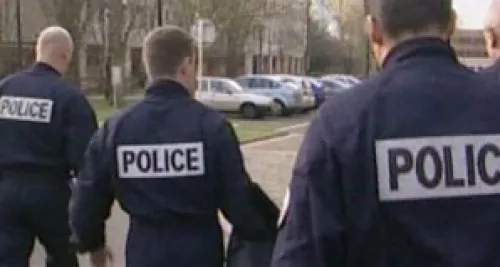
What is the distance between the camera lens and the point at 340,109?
104 inches

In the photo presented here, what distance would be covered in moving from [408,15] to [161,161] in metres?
1.99

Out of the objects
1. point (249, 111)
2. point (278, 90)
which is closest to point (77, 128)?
point (249, 111)

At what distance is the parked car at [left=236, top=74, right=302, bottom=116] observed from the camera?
38.0 meters

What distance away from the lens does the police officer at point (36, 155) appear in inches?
231

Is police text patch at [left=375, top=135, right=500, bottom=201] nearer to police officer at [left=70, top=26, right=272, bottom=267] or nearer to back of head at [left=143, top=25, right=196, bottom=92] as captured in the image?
police officer at [left=70, top=26, right=272, bottom=267]

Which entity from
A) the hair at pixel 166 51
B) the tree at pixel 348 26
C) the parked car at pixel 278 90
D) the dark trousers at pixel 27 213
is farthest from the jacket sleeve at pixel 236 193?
the tree at pixel 348 26

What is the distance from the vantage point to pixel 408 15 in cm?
266

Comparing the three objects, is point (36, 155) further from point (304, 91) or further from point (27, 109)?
point (304, 91)

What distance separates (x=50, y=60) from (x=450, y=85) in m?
3.90

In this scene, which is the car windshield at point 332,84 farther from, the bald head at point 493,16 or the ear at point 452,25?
the ear at point 452,25

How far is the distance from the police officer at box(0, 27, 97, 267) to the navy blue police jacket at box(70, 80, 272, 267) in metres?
1.38

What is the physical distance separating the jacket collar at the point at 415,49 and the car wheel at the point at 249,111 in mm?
33302

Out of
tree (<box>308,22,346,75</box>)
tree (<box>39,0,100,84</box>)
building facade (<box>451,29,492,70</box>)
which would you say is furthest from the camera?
tree (<box>308,22,346,75</box>)

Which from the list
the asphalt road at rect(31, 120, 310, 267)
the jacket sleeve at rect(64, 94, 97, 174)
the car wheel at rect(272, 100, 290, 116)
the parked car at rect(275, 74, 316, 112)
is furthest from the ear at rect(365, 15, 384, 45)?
the parked car at rect(275, 74, 316, 112)
